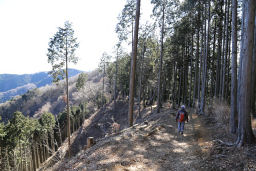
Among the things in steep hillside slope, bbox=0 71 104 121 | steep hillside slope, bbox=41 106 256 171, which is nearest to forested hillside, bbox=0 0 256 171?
steep hillside slope, bbox=41 106 256 171

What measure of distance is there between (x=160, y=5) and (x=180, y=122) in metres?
12.2

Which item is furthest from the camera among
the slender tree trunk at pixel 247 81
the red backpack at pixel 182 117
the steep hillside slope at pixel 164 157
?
the red backpack at pixel 182 117

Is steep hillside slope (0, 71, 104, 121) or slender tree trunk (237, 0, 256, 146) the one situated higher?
slender tree trunk (237, 0, 256, 146)

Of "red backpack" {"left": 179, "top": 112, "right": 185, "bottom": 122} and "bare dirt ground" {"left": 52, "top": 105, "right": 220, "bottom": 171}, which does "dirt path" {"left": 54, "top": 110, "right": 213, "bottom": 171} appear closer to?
"bare dirt ground" {"left": 52, "top": 105, "right": 220, "bottom": 171}

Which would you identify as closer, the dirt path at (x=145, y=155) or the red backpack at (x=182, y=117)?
the dirt path at (x=145, y=155)

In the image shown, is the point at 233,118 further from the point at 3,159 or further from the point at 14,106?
the point at 14,106

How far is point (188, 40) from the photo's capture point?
63.3 ft

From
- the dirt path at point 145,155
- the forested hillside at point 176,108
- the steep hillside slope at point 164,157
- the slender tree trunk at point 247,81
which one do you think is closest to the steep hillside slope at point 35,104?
the forested hillside at point 176,108

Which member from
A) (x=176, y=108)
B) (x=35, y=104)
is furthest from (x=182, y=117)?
(x=35, y=104)

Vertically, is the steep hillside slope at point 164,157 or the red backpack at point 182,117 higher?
the red backpack at point 182,117

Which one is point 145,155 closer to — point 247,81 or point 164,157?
point 164,157

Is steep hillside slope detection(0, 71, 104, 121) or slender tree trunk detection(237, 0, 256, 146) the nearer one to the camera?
slender tree trunk detection(237, 0, 256, 146)

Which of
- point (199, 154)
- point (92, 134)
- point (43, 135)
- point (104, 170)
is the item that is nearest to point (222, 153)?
point (199, 154)

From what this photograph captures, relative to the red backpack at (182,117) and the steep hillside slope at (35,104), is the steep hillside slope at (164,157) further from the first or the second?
the steep hillside slope at (35,104)
